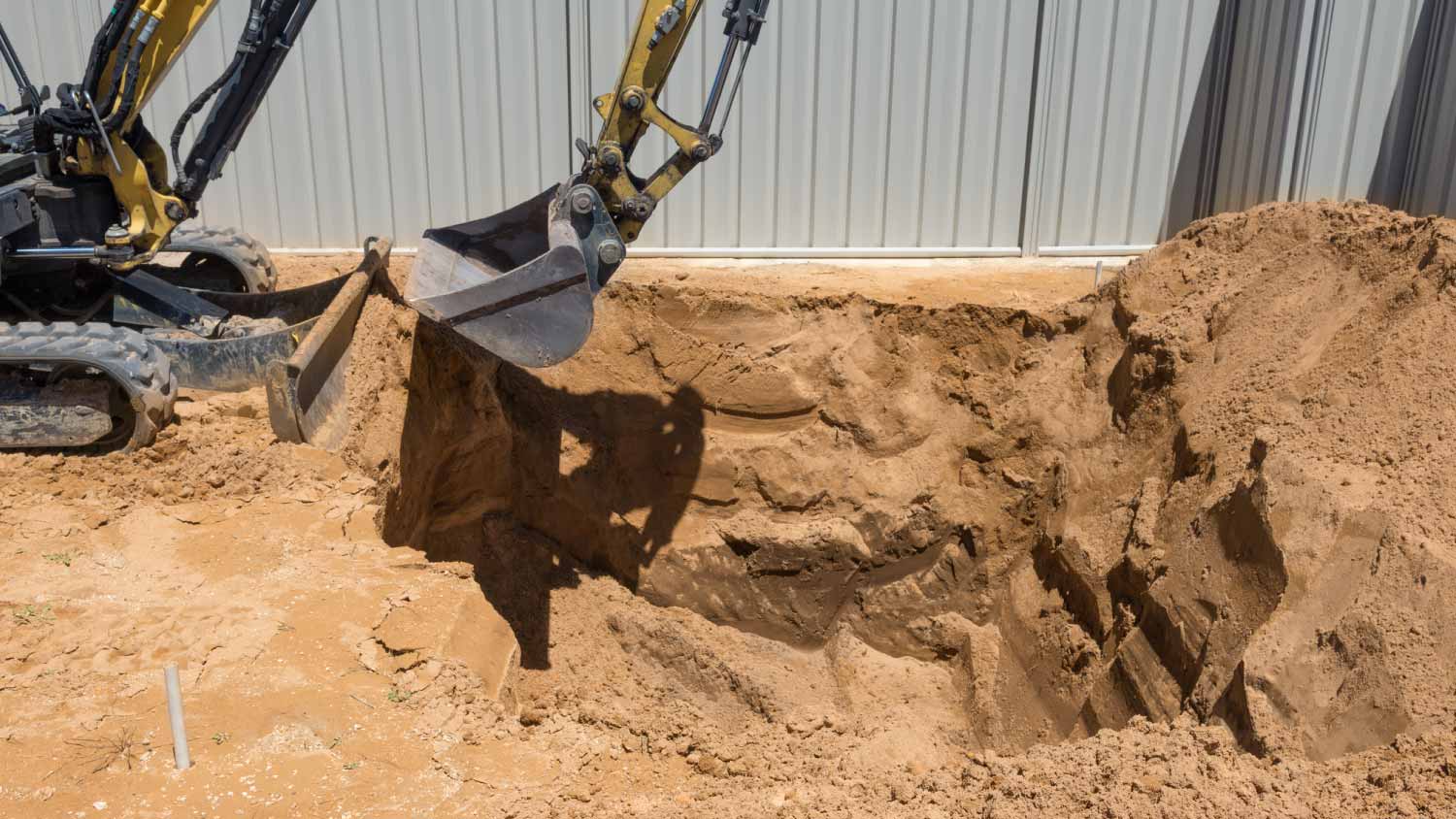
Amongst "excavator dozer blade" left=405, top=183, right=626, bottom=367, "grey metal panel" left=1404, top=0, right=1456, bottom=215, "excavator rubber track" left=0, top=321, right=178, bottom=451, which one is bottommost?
"excavator rubber track" left=0, top=321, right=178, bottom=451

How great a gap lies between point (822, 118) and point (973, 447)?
277 centimetres

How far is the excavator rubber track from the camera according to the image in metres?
4.97

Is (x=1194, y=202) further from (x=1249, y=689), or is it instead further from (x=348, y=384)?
(x=348, y=384)

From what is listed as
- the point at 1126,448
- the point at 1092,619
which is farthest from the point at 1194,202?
the point at 1092,619

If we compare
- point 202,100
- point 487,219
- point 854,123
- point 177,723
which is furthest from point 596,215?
point 854,123

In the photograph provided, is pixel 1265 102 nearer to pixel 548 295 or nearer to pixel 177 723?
pixel 548 295

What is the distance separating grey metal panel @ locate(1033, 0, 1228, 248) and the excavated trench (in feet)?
4.77

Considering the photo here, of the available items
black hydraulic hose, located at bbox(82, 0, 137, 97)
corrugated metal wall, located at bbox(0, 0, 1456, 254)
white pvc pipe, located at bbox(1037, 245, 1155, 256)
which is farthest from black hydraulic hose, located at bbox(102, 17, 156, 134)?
white pvc pipe, located at bbox(1037, 245, 1155, 256)

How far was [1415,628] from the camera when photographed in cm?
343

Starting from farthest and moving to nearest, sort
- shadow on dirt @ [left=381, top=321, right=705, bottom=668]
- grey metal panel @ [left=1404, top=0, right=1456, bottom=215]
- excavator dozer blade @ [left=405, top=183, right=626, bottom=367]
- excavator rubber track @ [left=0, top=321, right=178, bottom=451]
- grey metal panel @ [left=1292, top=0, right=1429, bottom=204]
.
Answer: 1. grey metal panel @ [left=1292, top=0, right=1429, bottom=204]
2. grey metal panel @ [left=1404, top=0, right=1456, bottom=215]
3. shadow on dirt @ [left=381, top=321, right=705, bottom=668]
4. excavator rubber track @ [left=0, top=321, right=178, bottom=451]
5. excavator dozer blade @ [left=405, top=183, right=626, bottom=367]

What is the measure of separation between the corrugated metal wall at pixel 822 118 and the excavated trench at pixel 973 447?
100 centimetres

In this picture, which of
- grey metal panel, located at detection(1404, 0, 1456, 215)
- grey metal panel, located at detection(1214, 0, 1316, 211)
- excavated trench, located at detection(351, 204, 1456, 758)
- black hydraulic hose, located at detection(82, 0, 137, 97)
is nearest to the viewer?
excavated trench, located at detection(351, 204, 1456, 758)

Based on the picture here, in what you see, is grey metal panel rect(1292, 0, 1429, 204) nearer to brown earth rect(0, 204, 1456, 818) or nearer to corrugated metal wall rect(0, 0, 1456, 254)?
corrugated metal wall rect(0, 0, 1456, 254)

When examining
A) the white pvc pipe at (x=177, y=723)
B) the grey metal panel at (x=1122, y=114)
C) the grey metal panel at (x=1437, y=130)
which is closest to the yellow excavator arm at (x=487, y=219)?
the white pvc pipe at (x=177, y=723)
